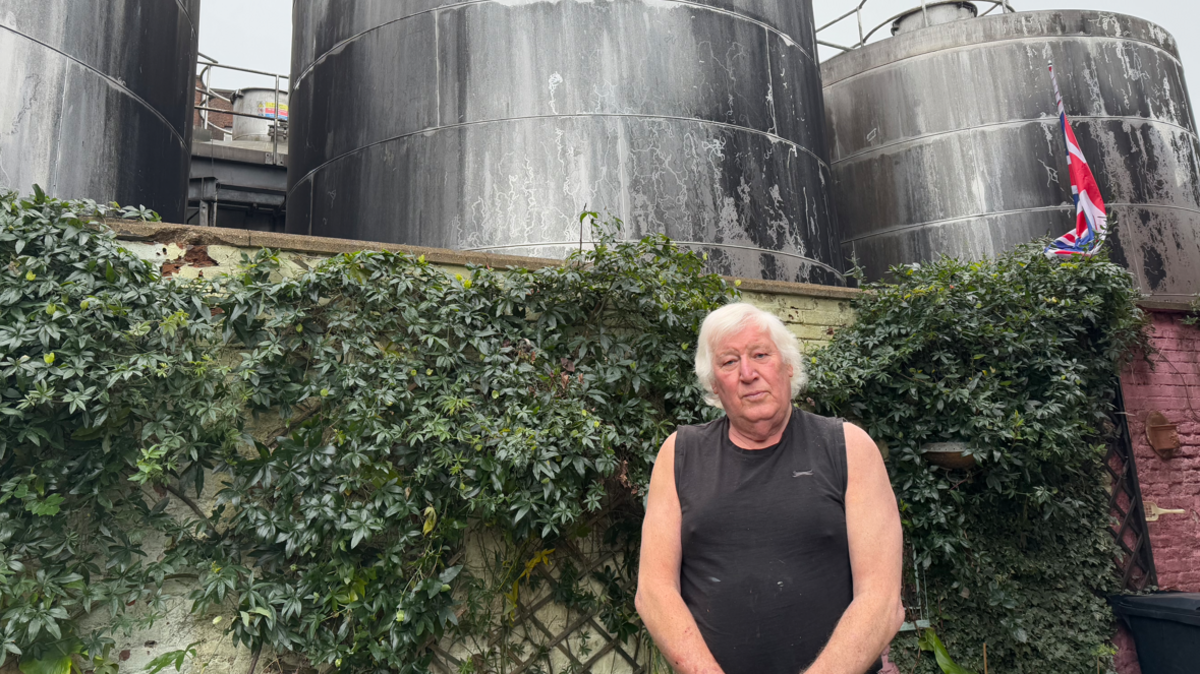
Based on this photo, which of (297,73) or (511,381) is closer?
(511,381)

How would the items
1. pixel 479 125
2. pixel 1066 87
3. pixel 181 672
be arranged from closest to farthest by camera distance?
pixel 181 672, pixel 479 125, pixel 1066 87

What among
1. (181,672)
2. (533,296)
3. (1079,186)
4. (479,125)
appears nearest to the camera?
(181,672)

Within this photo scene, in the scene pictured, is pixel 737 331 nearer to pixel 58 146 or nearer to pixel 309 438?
pixel 309 438

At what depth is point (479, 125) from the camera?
5.54 metres

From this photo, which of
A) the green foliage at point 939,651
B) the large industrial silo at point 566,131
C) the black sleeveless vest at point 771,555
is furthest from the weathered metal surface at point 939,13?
the black sleeveless vest at point 771,555

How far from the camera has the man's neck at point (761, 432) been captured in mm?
1996

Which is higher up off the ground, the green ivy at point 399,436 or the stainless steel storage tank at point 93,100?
the stainless steel storage tank at point 93,100

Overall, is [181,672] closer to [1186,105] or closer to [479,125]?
[479,125]

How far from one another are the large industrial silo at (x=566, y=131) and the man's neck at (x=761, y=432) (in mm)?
3376

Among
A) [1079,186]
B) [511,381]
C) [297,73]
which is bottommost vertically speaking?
[511,381]

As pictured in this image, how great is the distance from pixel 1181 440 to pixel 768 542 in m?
4.58

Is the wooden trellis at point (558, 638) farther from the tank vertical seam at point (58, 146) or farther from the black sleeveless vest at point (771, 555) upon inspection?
the tank vertical seam at point (58, 146)

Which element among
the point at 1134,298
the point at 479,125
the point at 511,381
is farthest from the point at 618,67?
the point at 1134,298

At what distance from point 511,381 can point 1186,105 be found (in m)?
8.38
